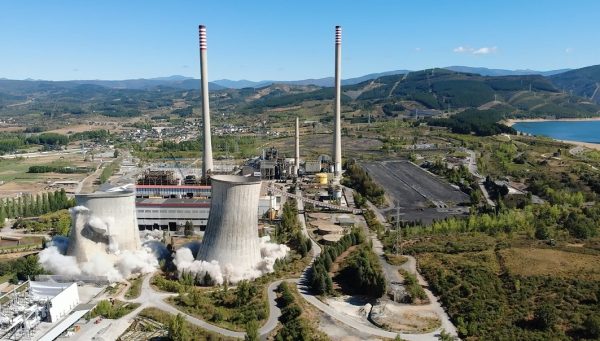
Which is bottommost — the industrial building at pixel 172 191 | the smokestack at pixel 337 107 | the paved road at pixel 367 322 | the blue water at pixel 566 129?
the paved road at pixel 367 322

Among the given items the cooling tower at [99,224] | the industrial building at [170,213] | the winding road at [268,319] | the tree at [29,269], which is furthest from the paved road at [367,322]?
the tree at [29,269]

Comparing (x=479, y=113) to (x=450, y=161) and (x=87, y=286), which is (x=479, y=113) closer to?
(x=450, y=161)

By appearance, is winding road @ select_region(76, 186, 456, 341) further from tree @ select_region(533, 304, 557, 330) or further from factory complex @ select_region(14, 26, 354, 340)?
tree @ select_region(533, 304, 557, 330)

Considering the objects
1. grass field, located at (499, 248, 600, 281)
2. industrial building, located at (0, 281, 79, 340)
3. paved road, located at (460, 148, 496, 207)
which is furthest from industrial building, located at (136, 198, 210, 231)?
paved road, located at (460, 148, 496, 207)

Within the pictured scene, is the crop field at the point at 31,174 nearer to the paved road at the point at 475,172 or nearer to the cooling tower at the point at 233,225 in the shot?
the cooling tower at the point at 233,225

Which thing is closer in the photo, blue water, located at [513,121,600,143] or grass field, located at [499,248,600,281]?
grass field, located at [499,248,600,281]

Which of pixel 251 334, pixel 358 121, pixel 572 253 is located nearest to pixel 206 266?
pixel 251 334

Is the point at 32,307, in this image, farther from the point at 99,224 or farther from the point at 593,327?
the point at 593,327
